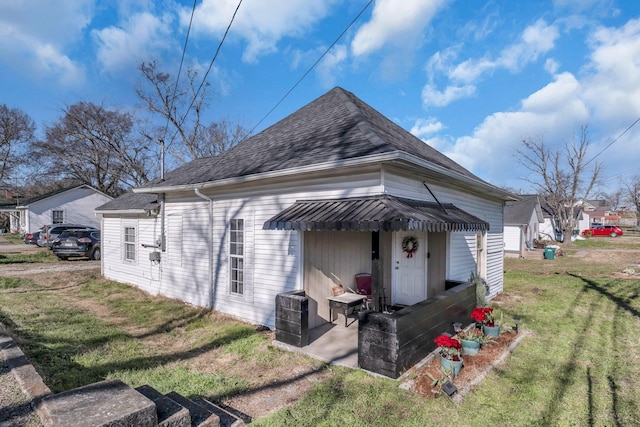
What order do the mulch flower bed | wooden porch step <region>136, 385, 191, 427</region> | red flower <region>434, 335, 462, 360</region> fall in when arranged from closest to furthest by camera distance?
wooden porch step <region>136, 385, 191, 427</region>, the mulch flower bed, red flower <region>434, 335, 462, 360</region>

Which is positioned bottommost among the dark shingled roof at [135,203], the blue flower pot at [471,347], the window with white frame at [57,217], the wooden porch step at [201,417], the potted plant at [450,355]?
the blue flower pot at [471,347]

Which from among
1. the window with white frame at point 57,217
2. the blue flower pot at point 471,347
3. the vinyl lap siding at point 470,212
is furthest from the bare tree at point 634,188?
the window with white frame at point 57,217

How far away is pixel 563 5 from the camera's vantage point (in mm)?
8141

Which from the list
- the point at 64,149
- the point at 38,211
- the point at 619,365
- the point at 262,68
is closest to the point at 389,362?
the point at 619,365

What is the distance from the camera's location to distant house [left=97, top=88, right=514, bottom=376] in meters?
5.00

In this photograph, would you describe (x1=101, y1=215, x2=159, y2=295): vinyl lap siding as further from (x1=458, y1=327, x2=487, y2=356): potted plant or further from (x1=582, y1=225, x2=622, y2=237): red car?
(x1=582, y1=225, x2=622, y2=237): red car

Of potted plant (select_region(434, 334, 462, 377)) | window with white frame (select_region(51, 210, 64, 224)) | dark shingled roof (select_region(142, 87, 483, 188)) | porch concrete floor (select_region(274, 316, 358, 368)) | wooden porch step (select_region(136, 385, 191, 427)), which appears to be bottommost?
porch concrete floor (select_region(274, 316, 358, 368))

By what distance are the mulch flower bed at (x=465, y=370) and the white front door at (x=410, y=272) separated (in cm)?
180

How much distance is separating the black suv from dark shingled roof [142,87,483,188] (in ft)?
33.8

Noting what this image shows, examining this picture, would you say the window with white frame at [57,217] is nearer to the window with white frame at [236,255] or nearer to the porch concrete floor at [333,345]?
the window with white frame at [236,255]

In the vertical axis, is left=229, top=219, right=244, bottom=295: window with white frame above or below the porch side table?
above

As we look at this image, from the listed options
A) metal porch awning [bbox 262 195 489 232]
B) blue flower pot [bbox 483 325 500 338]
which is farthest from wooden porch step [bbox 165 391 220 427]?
blue flower pot [bbox 483 325 500 338]

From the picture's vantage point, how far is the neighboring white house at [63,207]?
1038 inches

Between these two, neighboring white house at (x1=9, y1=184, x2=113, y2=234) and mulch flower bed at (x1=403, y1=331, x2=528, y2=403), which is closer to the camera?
mulch flower bed at (x1=403, y1=331, x2=528, y2=403)
